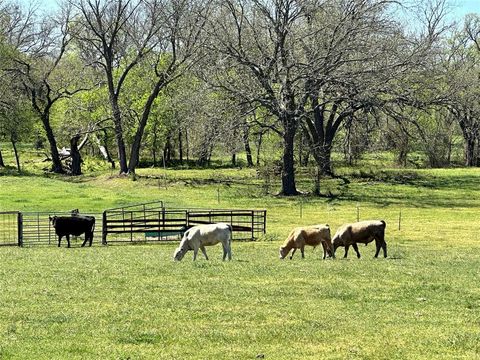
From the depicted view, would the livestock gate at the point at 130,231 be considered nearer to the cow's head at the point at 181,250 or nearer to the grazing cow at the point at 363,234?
the grazing cow at the point at 363,234

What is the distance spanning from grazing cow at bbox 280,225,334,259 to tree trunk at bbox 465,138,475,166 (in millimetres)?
59614

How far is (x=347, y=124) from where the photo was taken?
2007 inches

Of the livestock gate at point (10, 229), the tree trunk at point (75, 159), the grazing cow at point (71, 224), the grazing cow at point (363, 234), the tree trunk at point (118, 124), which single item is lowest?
the livestock gate at point (10, 229)

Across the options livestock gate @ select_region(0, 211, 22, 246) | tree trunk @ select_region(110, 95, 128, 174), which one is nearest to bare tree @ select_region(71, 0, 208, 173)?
tree trunk @ select_region(110, 95, 128, 174)

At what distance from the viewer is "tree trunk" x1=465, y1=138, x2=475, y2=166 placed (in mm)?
78750

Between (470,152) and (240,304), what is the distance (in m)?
70.7

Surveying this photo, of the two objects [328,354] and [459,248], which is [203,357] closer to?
[328,354]

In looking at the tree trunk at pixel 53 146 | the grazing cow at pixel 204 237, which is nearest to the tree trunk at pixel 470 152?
the tree trunk at pixel 53 146

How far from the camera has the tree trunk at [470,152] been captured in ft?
258

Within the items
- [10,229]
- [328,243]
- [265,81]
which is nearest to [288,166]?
[265,81]

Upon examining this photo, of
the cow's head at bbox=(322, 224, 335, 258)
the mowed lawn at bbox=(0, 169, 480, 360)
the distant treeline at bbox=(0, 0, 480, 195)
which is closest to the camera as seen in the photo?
the mowed lawn at bbox=(0, 169, 480, 360)

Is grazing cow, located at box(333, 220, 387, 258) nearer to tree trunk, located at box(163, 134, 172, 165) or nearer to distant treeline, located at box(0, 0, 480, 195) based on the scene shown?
distant treeline, located at box(0, 0, 480, 195)

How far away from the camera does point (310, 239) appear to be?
74.5 feet

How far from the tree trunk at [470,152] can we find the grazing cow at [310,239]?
5961 cm
